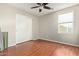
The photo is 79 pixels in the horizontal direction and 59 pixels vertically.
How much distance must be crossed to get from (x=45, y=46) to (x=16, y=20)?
2.75 ft

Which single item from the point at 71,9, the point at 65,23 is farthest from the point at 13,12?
the point at 71,9

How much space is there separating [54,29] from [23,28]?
0.70m

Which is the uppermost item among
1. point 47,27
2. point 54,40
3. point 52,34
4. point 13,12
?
point 13,12

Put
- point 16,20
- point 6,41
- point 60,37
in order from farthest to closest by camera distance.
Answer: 1. point 60,37
2. point 16,20
3. point 6,41

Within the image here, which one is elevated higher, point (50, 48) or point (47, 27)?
point (47, 27)

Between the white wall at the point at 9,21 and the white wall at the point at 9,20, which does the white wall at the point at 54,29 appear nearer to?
the white wall at the point at 9,20

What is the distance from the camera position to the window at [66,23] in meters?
1.76

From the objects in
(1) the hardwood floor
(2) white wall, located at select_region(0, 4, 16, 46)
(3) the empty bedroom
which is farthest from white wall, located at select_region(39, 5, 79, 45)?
(2) white wall, located at select_region(0, 4, 16, 46)

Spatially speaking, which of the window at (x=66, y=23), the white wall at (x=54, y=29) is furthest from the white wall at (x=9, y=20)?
the window at (x=66, y=23)

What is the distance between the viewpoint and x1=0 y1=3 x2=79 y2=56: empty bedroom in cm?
166

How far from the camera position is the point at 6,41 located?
5.38ft

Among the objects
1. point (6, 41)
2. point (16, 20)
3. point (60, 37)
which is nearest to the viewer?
point (6, 41)

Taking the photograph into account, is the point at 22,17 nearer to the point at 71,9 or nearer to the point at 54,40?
the point at 54,40

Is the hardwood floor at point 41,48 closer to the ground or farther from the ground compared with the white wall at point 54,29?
closer to the ground
